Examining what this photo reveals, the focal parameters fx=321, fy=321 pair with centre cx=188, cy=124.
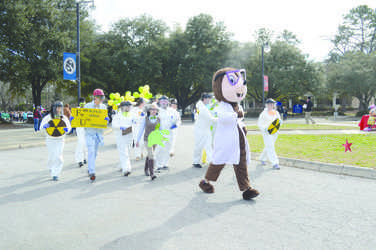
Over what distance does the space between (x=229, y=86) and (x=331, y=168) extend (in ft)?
12.5

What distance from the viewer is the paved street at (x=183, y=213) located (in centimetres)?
361

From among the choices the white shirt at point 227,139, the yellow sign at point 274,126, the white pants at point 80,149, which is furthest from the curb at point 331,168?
the white pants at point 80,149

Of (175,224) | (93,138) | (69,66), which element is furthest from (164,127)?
(69,66)

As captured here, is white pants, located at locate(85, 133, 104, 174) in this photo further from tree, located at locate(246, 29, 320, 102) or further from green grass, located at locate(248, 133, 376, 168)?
tree, located at locate(246, 29, 320, 102)

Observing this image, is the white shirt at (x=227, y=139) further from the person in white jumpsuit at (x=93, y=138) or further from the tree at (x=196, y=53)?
the tree at (x=196, y=53)

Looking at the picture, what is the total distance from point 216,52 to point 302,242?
35.2 meters

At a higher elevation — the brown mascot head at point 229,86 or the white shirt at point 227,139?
the brown mascot head at point 229,86

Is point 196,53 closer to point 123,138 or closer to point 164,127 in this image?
point 164,127

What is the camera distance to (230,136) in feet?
17.2

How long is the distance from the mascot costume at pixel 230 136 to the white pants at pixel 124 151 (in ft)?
8.27

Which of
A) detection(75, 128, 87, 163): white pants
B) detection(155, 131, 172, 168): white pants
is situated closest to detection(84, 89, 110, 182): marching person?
detection(155, 131, 172, 168): white pants

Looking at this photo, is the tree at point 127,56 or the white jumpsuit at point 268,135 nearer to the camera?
the white jumpsuit at point 268,135

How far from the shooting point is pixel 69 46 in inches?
1205

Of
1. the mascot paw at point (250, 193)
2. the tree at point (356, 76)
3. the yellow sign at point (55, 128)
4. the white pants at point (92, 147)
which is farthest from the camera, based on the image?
the tree at point (356, 76)
